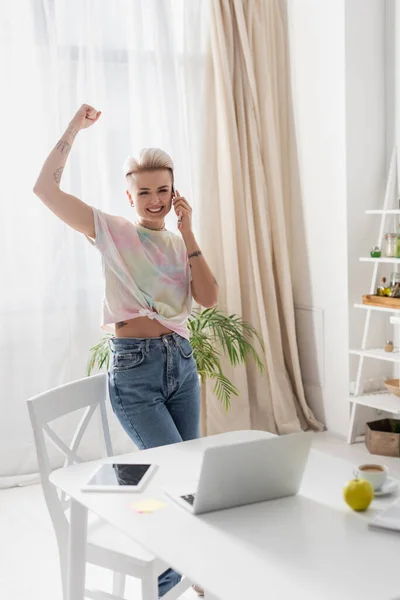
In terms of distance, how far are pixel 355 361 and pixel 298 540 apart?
3014 mm

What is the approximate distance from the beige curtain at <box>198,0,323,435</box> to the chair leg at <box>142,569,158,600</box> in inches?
99.0

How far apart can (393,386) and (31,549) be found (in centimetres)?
197

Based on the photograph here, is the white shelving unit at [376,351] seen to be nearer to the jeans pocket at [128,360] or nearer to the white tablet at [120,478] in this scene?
the jeans pocket at [128,360]

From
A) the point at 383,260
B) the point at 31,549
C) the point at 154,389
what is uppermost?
the point at 383,260

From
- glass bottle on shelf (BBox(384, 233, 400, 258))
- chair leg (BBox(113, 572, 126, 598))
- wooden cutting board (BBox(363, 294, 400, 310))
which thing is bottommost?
chair leg (BBox(113, 572, 126, 598))

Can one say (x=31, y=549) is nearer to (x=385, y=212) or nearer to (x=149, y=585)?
(x=149, y=585)

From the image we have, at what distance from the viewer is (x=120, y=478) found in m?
1.88

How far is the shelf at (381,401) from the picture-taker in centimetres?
412

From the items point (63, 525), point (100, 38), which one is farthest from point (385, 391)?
point (63, 525)

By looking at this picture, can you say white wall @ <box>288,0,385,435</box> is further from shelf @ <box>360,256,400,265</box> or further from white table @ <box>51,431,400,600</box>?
white table @ <box>51,431,400,600</box>

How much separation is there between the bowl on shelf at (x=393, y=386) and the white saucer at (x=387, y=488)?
2.39m

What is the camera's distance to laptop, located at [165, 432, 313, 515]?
1591mm

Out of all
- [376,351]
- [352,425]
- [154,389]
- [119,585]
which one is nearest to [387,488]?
[154,389]

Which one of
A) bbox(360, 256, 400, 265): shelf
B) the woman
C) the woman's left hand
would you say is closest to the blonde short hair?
the woman
